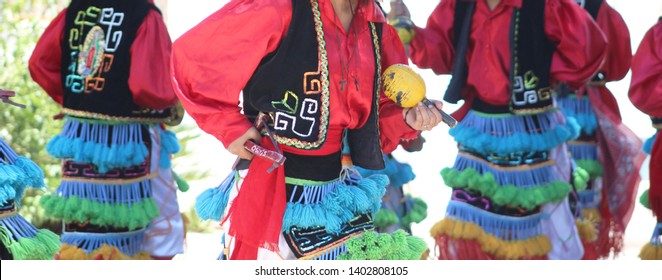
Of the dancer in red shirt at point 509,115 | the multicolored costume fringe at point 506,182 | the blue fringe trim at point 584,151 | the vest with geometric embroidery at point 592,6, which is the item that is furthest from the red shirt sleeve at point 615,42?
the blue fringe trim at point 584,151

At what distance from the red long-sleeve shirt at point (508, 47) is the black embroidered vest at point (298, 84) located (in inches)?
81.7

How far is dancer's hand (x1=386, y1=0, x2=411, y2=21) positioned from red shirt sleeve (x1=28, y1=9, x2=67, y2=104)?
1706mm

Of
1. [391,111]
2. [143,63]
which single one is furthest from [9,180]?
[143,63]

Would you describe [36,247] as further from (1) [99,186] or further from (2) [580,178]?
(2) [580,178]

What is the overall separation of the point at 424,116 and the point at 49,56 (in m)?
2.44

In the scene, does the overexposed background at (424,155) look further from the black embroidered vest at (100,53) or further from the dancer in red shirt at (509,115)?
the black embroidered vest at (100,53)

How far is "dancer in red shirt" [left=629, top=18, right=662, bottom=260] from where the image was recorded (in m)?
4.59

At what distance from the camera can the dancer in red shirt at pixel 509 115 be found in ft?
16.6

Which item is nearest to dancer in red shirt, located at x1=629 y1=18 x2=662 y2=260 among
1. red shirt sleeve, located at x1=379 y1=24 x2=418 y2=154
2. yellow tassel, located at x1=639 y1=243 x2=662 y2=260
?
yellow tassel, located at x1=639 y1=243 x2=662 y2=260

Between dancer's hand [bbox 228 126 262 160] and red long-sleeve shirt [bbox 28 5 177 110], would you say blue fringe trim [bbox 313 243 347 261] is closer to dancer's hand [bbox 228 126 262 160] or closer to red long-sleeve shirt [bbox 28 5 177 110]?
dancer's hand [bbox 228 126 262 160]

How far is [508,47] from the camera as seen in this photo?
16.6 feet

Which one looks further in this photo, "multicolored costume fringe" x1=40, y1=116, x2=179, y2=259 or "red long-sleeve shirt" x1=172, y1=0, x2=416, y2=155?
"multicolored costume fringe" x1=40, y1=116, x2=179, y2=259

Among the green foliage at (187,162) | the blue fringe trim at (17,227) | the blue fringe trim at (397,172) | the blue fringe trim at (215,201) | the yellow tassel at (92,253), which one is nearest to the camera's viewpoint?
the blue fringe trim at (17,227)

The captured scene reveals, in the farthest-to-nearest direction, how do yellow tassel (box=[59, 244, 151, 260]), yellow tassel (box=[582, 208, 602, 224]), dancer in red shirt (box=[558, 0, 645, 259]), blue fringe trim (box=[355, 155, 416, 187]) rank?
yellow tassel (box=[582, 208, 602, 224]) < dancer in red shirt (box=[558, 0, 645, 259]) < blue fringe trim (box=[355, 155, 416, 187]) < yellow tassel (box=[59, 244, 151, 260])
